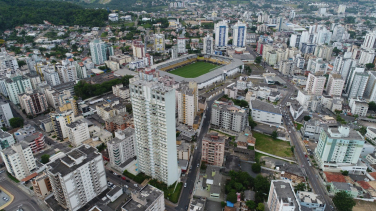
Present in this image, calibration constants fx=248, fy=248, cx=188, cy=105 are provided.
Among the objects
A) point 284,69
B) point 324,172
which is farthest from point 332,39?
point 324,172

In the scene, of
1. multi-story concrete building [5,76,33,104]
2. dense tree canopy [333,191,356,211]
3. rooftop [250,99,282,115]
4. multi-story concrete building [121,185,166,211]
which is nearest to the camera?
multi-story concrete building [121,185,166,211]

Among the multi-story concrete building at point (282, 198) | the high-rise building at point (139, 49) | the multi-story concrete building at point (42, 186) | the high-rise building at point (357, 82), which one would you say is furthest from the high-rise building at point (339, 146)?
the high-rise building at point (139, 49)

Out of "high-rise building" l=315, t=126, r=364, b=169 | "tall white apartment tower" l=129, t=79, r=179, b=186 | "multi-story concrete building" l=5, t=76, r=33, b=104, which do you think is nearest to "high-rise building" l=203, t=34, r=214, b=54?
"multi-story concrete building" l=5, t=76, r=33, b=104

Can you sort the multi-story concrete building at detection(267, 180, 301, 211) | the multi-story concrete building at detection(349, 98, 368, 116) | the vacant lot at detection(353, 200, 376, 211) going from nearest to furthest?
the multi-story concrete building at detection(267, 180, 301, 211) < the vacant lot at detection(353, 200, 376, 211) < the multi-story concrete building at detection(349, 98, 368, 116)

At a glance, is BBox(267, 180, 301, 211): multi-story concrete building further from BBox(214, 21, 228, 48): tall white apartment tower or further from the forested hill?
the forested hill

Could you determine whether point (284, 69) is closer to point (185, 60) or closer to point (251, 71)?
point (251, 71)

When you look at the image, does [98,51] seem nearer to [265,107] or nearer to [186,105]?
[186,105]
